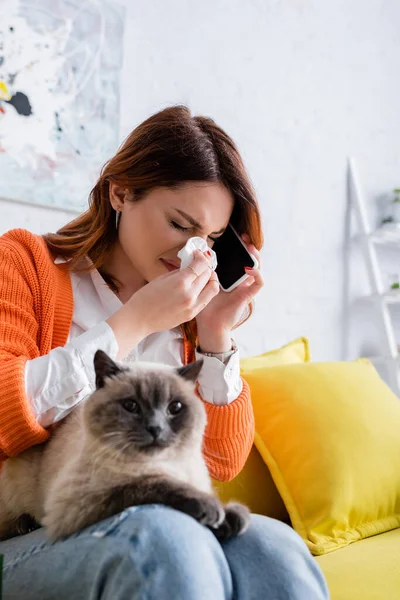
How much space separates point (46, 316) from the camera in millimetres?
1048

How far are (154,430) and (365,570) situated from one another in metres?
0.62

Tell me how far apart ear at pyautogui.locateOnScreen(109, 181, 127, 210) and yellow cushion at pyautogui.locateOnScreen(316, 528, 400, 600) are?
823 millimetres

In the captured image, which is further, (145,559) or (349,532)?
(349,532)

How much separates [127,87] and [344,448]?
1323 millimetres

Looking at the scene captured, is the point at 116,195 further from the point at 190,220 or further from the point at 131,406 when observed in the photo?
the point at 131,406

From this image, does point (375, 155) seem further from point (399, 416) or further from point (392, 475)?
point (392, 475)

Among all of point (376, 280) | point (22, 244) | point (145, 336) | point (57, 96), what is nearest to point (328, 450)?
point (145, 336)

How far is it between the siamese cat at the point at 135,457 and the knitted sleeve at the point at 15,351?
86mm

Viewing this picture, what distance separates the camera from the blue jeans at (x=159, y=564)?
59cm

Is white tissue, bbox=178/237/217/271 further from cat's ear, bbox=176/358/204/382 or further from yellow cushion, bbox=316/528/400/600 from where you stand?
yellow cushion, bbox=316/528/400/600

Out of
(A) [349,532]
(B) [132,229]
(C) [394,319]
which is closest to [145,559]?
(B) [132,229]

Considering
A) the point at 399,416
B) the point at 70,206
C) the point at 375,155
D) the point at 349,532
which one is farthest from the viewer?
the point at 375,155

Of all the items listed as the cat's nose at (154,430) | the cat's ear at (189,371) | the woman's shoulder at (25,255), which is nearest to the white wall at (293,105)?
the woman's shoulder at (25,255)

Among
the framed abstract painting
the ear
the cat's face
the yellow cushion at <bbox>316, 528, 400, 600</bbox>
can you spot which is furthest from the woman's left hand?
the framed abstract painting
